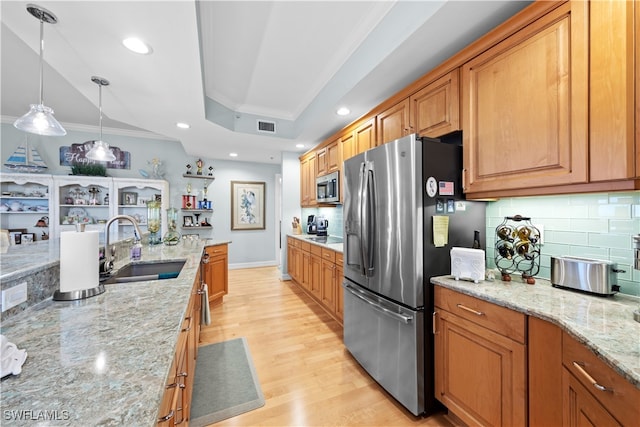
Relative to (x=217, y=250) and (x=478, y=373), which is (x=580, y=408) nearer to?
(x=478, y=373)

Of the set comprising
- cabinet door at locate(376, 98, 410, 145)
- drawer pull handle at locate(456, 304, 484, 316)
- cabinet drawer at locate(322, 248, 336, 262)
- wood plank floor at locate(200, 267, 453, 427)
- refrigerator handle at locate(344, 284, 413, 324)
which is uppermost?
cabinet door at locate(376, 98, 410, 145)

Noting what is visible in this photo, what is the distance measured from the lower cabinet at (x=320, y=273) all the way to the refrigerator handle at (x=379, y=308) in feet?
1.61

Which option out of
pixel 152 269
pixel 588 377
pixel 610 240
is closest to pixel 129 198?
pixel 152 269

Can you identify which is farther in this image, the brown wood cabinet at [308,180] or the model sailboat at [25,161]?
the brown wood cabinet at [308,180]

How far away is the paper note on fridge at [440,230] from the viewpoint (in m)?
1.61

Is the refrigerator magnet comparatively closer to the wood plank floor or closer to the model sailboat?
the wood plank floor

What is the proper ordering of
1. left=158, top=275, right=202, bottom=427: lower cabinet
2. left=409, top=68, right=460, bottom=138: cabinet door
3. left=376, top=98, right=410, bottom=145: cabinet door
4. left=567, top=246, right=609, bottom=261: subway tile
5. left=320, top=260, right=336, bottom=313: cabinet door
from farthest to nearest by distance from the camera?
1. left=320, top=260, right=336, bottom=313: cabinet door
2. left=376, top=98, right=410, bottom=145: cabinet door
3. left=409, top=68, right=460, bottom=138: cabinet door
4. left=567, top=246, right=609, bottom=261: subway tile
5. left=158, top=275, right=202, bottom=427: lower cabinet

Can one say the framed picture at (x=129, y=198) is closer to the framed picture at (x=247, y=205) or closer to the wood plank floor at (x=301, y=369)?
the framed picture at (x=247, y=205)

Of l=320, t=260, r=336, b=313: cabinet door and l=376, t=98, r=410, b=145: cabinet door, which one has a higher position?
l=376, t=98, r=410, b=145: cabinet door

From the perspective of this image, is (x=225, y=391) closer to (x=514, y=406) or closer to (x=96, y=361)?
(x=96, y=361)

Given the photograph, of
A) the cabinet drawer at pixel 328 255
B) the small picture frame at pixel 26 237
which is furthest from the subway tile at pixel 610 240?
the small picture frame at pixel 26 237

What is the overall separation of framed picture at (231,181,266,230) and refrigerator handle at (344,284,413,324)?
13.0ft

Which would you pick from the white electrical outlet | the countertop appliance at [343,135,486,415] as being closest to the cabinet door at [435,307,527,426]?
the countertop appliance at [343,135,486,415]

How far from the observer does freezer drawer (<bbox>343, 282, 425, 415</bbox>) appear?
159cm
